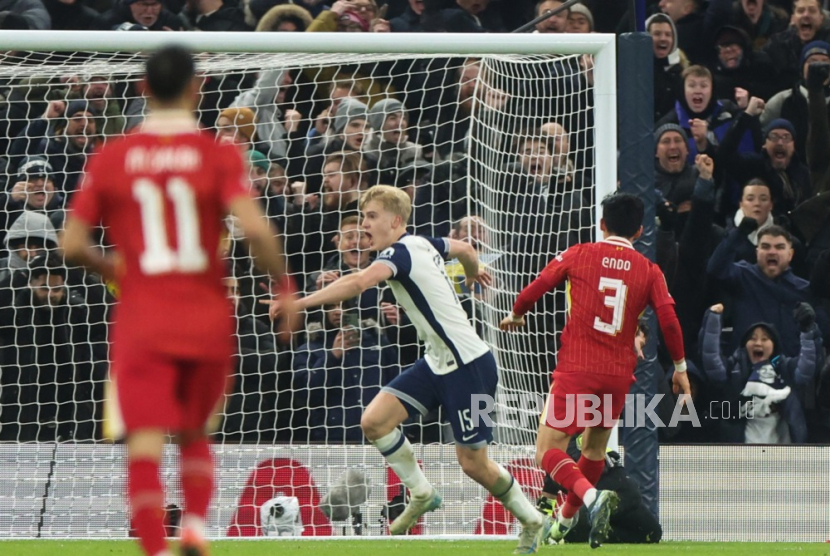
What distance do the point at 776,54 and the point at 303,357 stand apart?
16.5 feet

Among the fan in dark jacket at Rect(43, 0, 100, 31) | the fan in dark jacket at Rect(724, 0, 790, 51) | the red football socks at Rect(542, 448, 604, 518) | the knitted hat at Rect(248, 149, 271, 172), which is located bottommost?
the red football socks at Rect(542, 448, 604, 518)

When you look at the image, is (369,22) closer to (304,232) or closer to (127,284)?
(304,232)

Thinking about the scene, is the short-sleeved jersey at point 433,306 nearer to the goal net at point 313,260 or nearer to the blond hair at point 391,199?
the blond hair at point 391,199

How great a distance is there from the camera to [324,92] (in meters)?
10.2

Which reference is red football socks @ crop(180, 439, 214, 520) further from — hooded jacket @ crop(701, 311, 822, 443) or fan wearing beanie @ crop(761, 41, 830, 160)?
fan wearing beanie @ crop(761, 41, 830, 160)

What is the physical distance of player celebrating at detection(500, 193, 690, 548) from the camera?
739 centimetres

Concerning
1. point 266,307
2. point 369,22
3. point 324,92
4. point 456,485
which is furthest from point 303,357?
point 369,22

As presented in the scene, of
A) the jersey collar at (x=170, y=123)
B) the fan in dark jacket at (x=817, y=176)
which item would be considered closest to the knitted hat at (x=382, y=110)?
the fan in dark jacket at (x=817, y=176)

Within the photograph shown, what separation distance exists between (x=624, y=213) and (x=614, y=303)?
1.67 feet

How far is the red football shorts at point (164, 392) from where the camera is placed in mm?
4168

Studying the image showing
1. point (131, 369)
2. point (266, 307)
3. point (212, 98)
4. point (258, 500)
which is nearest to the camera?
point (131, 369)

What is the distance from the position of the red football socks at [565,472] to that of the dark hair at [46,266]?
382 centimetres

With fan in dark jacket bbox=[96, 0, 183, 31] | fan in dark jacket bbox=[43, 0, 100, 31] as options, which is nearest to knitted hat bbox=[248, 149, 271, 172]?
fan in dark jacket bbox=[96, 0, 183, 31]

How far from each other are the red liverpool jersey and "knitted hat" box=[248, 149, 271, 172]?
2.95m
